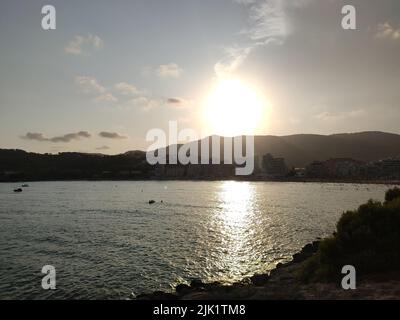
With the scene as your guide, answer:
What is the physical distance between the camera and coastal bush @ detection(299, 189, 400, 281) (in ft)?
74.9

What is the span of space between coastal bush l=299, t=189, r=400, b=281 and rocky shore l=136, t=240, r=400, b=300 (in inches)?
42.0

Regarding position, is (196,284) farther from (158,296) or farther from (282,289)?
(282,289)

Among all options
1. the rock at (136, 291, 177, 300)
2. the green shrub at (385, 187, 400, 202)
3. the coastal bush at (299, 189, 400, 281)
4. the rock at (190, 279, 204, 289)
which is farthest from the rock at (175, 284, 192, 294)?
the green shrub at (385, 187, 400, 202)

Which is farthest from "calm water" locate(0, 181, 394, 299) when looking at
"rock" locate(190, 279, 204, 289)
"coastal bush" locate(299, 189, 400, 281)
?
"coastal bush" locate(299, 189, 400, 281)

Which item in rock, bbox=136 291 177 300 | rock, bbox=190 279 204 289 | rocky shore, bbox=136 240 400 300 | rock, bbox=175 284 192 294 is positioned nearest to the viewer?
rocky shore, bbox=136 240 400 300

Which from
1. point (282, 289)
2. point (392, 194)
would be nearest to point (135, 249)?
point (282, 289)

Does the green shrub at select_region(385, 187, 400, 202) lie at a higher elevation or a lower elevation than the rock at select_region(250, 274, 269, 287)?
higher

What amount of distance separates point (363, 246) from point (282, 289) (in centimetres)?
597

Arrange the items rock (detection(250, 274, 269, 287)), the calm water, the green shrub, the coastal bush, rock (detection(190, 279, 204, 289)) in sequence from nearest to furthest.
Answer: the coastal bush < rock (detection(250, 274, 269, 287)) < rock (detection(190, 279, 204, 289)) < the calm water < the green shrub

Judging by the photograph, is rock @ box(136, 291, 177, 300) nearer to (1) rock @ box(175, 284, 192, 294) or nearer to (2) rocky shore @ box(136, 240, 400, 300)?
(2) rocky shore @ box(136, 240, 400, 300)

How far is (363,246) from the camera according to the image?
2405cm

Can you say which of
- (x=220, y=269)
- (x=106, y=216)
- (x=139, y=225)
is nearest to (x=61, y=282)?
(x=220, y=269)

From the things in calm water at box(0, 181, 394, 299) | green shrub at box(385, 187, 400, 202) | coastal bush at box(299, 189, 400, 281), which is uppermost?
green shrub at box(385, 187, 400, 202)

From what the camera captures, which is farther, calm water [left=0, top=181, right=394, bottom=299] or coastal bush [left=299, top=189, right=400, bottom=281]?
calm water [left=0, top=181, right=394, bottom=299]
